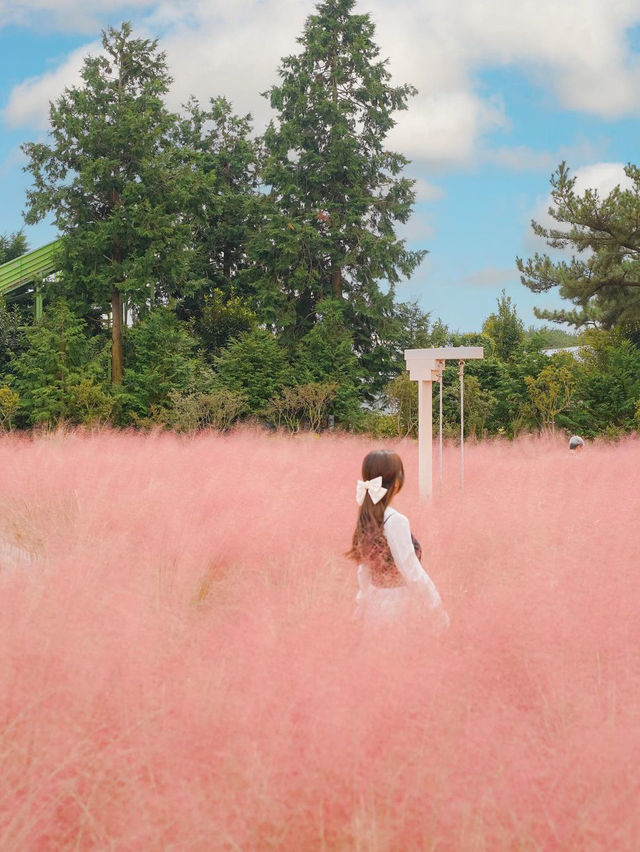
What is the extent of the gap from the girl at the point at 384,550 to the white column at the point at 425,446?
398 centimetres

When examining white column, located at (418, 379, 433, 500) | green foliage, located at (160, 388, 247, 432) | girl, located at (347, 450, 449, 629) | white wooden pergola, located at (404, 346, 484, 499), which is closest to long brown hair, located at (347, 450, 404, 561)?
girl, located at (347, 450, 449, 629)

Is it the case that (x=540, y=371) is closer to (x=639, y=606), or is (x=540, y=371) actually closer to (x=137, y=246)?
(x=137, y=246)

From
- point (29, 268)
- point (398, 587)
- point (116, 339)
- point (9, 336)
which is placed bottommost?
point (398, 587)

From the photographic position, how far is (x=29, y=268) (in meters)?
23.5

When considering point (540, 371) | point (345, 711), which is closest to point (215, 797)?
point (345, 711)

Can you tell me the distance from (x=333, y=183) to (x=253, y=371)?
6.94m

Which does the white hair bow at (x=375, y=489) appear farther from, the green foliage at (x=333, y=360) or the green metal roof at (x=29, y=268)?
the green metal roof at (x=29, y=268)

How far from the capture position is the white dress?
11.3ft

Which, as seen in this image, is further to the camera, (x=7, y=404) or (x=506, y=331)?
(x=506, y=331)

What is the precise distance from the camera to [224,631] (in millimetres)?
3049

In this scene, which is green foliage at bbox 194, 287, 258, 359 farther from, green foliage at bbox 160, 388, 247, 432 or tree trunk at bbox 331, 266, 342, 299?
green foliage at bbox 160, 388, 247, 432

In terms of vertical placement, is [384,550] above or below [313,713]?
above

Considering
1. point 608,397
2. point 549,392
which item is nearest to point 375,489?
point 549,392

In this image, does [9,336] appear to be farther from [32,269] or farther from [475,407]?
[475,407]
